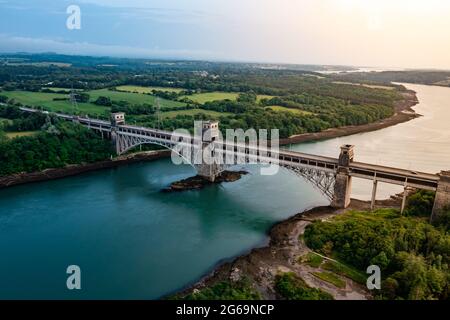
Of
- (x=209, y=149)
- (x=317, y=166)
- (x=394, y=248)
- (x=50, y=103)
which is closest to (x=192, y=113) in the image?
(x=50, y=103)

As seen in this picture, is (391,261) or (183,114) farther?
(183,114)

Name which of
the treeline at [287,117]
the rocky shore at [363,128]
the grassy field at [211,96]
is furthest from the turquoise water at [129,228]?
the grassy field at [211,96]

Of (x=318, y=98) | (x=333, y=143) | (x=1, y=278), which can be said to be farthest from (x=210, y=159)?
(x=318, y=98)

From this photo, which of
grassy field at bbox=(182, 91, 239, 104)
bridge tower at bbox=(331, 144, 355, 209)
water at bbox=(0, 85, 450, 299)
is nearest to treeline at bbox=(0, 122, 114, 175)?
water at bbox=(0, 85, 450, 299)

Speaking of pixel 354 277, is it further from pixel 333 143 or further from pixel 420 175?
pixel 333 143

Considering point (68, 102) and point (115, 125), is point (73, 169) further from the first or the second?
point (68, 102)

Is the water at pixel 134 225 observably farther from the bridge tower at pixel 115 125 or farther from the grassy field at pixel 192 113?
the grassy field at pixel 192 113
